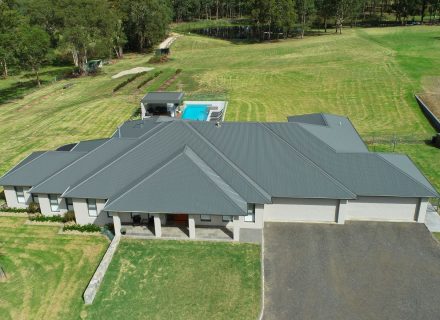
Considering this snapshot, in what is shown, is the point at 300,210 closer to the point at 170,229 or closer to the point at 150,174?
the point at 170,229

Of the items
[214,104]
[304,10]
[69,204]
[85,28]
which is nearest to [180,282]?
[69,204]

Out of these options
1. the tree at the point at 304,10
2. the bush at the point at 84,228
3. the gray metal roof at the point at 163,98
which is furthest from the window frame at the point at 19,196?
the tree at the point at 304,10

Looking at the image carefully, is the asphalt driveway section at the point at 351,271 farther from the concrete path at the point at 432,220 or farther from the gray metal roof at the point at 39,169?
the gray metal roof at the point at 39,169

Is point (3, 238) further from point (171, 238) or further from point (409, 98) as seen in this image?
point (409, 98)

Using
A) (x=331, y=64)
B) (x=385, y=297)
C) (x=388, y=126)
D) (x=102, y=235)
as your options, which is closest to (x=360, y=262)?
(x=385, y=297)

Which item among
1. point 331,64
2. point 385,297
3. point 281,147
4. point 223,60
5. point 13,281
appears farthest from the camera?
point 223,60

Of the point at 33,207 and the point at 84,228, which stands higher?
the point at 33,207

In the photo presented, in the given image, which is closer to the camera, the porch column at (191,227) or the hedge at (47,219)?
the porch column at (191,227)
